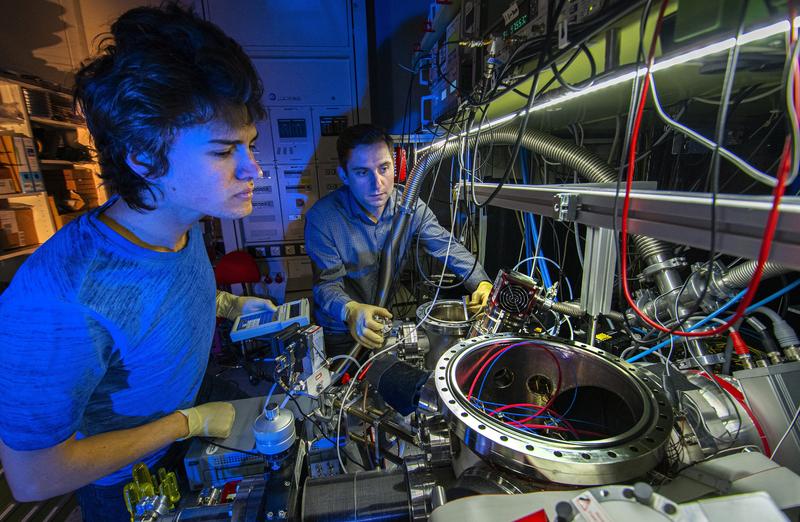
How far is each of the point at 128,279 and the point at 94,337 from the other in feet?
0.48

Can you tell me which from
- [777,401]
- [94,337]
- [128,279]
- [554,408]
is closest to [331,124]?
[128,279]

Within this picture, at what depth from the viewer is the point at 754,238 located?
0.40 metres

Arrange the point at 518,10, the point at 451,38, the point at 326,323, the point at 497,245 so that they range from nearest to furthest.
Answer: the point at 518,10 → the point at 451,38 → the point at 326,323 → the point at 497,245

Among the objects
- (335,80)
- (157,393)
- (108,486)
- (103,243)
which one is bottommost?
(108,486)

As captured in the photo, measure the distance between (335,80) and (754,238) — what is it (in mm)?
3651

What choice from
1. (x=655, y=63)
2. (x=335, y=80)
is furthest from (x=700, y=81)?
(x=335, y=80)

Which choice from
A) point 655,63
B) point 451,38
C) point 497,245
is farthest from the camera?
point 497,245

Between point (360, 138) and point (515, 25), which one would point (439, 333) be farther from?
point (360, 138)

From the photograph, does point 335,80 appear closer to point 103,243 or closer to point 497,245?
point 497,245

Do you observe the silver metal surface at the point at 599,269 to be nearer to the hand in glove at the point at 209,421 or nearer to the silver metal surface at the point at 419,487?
the silver metal surface at the point at 419,487

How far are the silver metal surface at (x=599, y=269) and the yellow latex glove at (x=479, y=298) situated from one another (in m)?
0.42

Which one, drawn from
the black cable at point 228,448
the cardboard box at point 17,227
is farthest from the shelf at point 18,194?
the black cable at point 228,448

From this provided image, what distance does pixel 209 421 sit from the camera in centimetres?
94

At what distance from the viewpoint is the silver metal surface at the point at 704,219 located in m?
0.36
